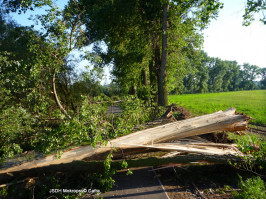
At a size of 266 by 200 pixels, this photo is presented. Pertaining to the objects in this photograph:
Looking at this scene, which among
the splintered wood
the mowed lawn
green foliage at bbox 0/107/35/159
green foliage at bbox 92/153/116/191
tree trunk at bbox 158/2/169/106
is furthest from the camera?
the mowed lawn

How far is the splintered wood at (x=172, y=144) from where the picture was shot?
4.14 meters

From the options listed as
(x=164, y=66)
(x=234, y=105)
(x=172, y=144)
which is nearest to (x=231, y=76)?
(x=234, y=105)

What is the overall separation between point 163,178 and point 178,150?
80 cm

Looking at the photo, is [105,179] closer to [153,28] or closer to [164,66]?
[164,66]

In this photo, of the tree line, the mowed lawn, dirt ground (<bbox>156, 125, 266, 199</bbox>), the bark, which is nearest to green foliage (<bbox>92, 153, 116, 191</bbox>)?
the bark

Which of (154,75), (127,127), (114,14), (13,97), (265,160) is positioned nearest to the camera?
(265,160)

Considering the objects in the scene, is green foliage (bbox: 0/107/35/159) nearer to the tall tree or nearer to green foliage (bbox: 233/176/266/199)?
green foliage (bbox: 233/176/266/199)

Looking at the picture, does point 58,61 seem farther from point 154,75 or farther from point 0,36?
point 0,36

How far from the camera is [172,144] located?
15.6ft

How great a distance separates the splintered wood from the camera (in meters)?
4.14

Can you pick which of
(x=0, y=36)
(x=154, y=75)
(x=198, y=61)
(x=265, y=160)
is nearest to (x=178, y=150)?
(x=265, y=160)

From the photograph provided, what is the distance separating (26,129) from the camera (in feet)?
16.2

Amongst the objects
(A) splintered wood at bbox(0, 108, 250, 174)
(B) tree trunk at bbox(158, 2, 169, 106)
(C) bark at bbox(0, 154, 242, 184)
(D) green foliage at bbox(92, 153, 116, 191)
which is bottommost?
(D) green foliage at bbox(92, 153, 116, 191)

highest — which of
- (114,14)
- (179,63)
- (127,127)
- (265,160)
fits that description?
(114,14)
